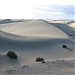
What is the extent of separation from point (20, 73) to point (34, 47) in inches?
860

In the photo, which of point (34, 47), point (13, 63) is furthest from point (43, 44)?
point (13, 63)

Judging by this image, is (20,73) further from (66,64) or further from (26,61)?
(26,61)

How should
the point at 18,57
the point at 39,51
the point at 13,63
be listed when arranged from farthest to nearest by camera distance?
the point at 39,51, the point at 18,57, the point at 13,63

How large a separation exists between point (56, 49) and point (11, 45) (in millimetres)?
6970

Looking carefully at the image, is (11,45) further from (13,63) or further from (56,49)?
(13,63)

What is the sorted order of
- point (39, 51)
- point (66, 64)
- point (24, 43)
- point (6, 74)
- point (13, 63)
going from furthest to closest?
point (24, 43), point (39, 51), point (13, 63), point (66, 64), point (6, 74)

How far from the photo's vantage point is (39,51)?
129 feet

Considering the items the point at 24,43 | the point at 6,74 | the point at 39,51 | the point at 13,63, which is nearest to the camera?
the point at 6,74

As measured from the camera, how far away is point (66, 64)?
25156 mm

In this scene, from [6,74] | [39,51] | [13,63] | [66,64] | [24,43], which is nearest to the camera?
[6,74]

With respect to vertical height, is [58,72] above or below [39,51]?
above

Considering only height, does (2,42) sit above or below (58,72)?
below

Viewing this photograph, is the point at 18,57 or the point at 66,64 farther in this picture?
the point at 18,57

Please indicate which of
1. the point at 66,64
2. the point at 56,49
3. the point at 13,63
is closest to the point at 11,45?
the point at 56,49
